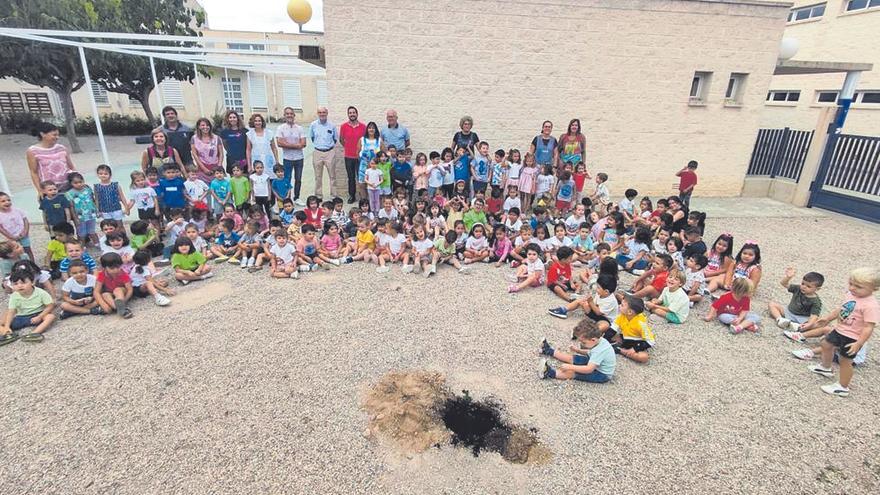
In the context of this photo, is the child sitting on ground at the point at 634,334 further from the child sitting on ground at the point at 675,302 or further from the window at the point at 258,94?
the window at the point at 258,94

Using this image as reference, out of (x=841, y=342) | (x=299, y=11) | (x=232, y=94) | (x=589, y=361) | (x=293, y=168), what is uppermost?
(x=299, y=11)

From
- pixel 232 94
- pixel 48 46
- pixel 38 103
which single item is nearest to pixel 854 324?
pixel 48 46

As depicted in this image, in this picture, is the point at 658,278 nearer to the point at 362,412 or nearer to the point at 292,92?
the point at 362,412

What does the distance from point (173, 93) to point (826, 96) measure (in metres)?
33.1

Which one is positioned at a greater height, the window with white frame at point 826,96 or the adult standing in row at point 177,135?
the window with white frame at point 826,96

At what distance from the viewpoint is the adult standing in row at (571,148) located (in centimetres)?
866

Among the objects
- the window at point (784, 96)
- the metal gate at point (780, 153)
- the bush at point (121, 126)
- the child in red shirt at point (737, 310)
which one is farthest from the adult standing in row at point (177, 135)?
the window at point (784, 96)

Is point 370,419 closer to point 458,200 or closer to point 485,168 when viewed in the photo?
point 458,200

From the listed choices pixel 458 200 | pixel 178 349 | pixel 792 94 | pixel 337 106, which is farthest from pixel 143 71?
pixel 792 94

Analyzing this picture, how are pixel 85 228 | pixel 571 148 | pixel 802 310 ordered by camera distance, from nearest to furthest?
pixel 802 310 → pixel 85 228 → pixel 571 148

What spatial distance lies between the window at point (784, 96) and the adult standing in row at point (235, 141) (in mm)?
21178

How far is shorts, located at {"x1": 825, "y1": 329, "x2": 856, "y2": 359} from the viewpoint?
379 cm

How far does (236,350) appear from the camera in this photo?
4211 millimetres

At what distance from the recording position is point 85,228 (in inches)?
248
